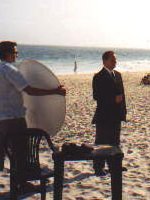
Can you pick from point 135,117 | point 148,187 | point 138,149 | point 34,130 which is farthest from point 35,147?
point 135,117

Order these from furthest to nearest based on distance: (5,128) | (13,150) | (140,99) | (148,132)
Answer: (140,99) < (148,132) < (5,128) < (13,150)

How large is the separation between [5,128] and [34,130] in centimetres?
46

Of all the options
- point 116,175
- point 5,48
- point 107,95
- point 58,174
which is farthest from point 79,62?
point 58,174

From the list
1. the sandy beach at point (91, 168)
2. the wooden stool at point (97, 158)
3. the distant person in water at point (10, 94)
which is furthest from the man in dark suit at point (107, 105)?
the wooden stool at point (97, 158)

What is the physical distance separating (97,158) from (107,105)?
2131mm

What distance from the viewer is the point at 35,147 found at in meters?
4.68

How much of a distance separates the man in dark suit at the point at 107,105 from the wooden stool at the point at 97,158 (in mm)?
1762

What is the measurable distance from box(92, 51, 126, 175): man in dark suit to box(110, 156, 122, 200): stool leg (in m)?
1.72

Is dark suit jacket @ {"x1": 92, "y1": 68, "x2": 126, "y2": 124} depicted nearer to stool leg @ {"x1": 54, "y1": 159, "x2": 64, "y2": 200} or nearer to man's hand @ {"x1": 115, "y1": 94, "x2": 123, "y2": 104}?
man's hand @ {"x1": 115, "y1": 94, "x2": 123, "y2": 104}

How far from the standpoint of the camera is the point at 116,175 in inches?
184

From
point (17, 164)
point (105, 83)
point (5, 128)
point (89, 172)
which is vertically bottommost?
point (89, 172)

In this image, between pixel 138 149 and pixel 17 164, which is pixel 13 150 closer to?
pixel 17 164

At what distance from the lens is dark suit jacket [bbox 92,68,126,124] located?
648 cm

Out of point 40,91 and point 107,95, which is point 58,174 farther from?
point 107,95
